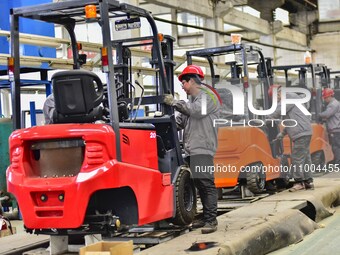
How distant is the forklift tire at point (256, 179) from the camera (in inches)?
409

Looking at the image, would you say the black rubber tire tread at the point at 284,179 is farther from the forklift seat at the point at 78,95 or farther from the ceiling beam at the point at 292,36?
the ceiling beam at the point at 292,36

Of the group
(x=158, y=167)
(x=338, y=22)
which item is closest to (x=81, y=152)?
(x=158, y=167)

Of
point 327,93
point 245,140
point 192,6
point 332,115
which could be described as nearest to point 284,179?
point 245,140

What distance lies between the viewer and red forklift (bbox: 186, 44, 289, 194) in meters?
10.2

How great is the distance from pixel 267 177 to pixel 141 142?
475 centimetres

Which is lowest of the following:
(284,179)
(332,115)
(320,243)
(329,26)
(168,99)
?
(320,243)

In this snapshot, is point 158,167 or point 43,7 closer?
point 43,7

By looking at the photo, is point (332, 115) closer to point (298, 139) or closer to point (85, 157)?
point (298, 139)

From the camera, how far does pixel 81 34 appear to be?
23.7 m

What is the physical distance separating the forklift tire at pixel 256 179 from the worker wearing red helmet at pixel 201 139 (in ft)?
9.76

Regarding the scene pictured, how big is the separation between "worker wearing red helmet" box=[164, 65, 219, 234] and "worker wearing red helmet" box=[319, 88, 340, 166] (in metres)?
7.53

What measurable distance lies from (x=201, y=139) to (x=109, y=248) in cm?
217

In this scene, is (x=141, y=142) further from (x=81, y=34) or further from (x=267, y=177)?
(x=81, y=34)

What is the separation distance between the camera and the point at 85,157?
5.80 meters
